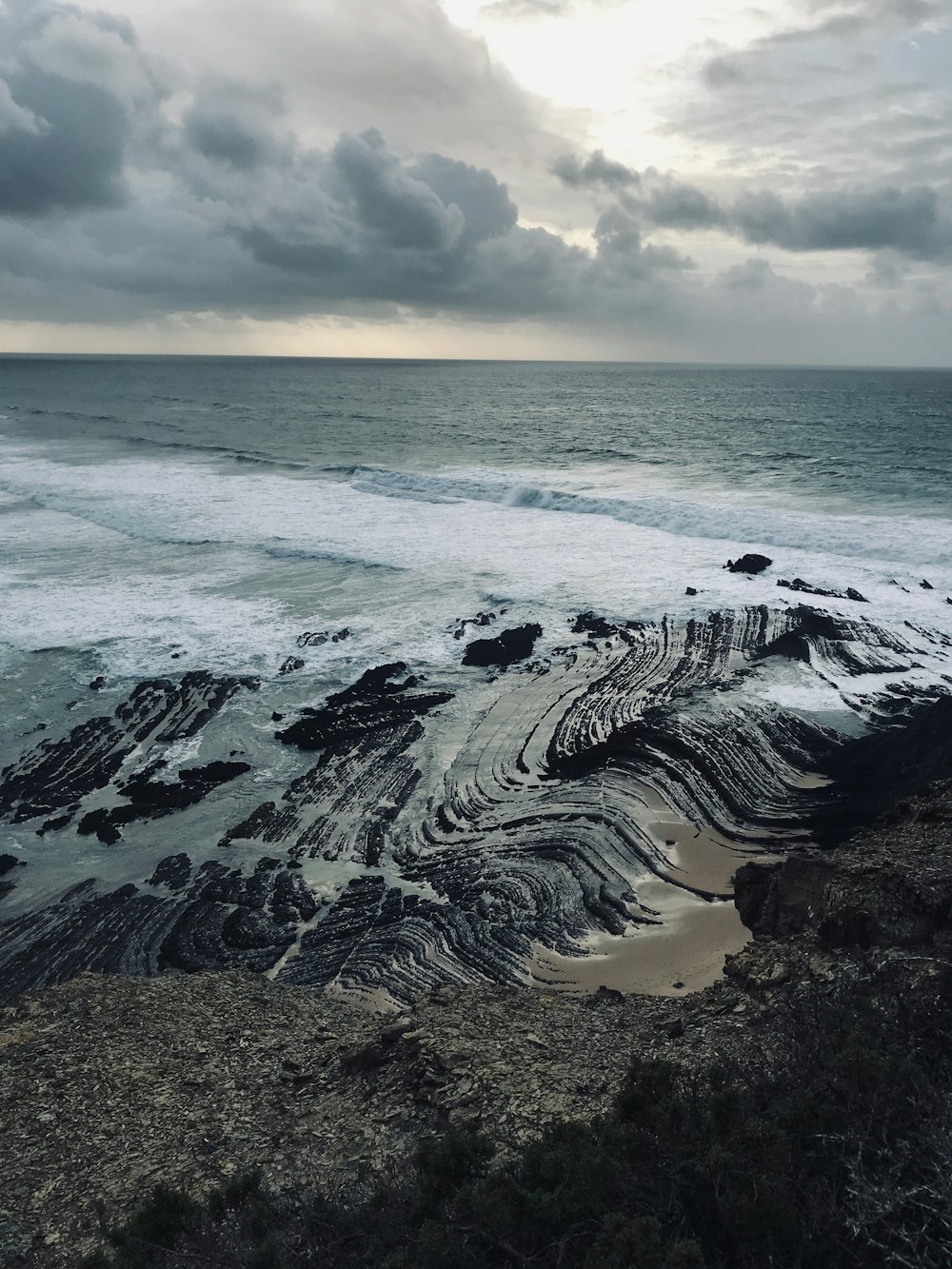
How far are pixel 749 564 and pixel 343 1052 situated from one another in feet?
76.2

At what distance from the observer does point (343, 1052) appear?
8.86 metres

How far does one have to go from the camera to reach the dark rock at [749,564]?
2798cm

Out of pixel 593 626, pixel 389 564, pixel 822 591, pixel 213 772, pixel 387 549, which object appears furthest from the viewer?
pixel 387 549

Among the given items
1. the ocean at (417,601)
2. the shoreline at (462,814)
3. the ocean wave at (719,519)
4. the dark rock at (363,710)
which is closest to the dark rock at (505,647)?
the shoreline at (462,814)

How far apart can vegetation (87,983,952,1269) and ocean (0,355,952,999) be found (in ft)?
13.4

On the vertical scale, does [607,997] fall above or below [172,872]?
above

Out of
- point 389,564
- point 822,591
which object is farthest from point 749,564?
point 389,564

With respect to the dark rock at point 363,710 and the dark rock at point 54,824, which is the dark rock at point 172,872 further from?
the dark rock at point 363,710

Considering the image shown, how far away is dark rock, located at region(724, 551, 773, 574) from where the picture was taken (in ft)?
91.8

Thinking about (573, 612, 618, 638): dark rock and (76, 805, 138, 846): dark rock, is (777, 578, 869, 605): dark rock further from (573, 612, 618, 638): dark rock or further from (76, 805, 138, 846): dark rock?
(76, 805, 138, 846): dark rock

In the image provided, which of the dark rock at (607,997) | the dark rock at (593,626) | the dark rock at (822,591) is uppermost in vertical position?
the dark rock at (822,591)

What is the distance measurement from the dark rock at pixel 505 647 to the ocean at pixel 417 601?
372 millimetres

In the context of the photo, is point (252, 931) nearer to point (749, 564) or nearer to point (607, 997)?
point (607, 997)

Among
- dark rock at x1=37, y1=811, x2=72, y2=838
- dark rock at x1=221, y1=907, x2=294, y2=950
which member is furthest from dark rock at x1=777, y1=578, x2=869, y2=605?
dark rock at x1=37, y1=811, x2=72, y2=838
